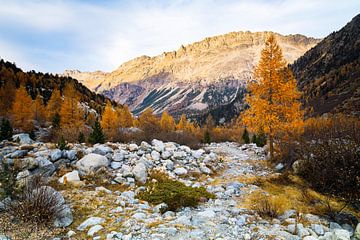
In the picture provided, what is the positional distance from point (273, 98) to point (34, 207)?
15269 mm

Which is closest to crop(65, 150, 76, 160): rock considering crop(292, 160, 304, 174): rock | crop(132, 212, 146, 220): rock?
crop(132, 212, 146, 220): rock

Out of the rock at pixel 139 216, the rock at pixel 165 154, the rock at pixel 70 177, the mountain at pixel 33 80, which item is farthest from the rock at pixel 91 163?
the mountain at pixel 33 80

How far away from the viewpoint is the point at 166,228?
6043mm

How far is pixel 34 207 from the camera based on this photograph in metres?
6.12

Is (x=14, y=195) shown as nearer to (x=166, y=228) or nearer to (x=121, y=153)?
(x=166, y=228)

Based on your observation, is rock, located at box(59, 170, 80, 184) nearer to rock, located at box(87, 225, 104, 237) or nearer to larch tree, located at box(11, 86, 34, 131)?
rock, located at box(87, 225, 104, 237)

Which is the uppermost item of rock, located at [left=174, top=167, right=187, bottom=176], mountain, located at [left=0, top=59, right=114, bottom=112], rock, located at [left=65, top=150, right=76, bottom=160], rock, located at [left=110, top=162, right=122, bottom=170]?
mountain, located at [left=0, top=59, right=114, bottom=112]

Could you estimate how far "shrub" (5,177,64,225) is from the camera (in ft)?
19.8

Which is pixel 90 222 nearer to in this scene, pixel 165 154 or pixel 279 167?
pixel 165 154

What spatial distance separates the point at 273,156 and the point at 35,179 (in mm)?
14409

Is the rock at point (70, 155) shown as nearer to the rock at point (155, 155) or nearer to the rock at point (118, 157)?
the rock at point (118, 157)

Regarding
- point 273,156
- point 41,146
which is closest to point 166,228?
point 41,146

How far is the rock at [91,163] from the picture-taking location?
10851 mm

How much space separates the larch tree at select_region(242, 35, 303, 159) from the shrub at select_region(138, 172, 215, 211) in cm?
891
